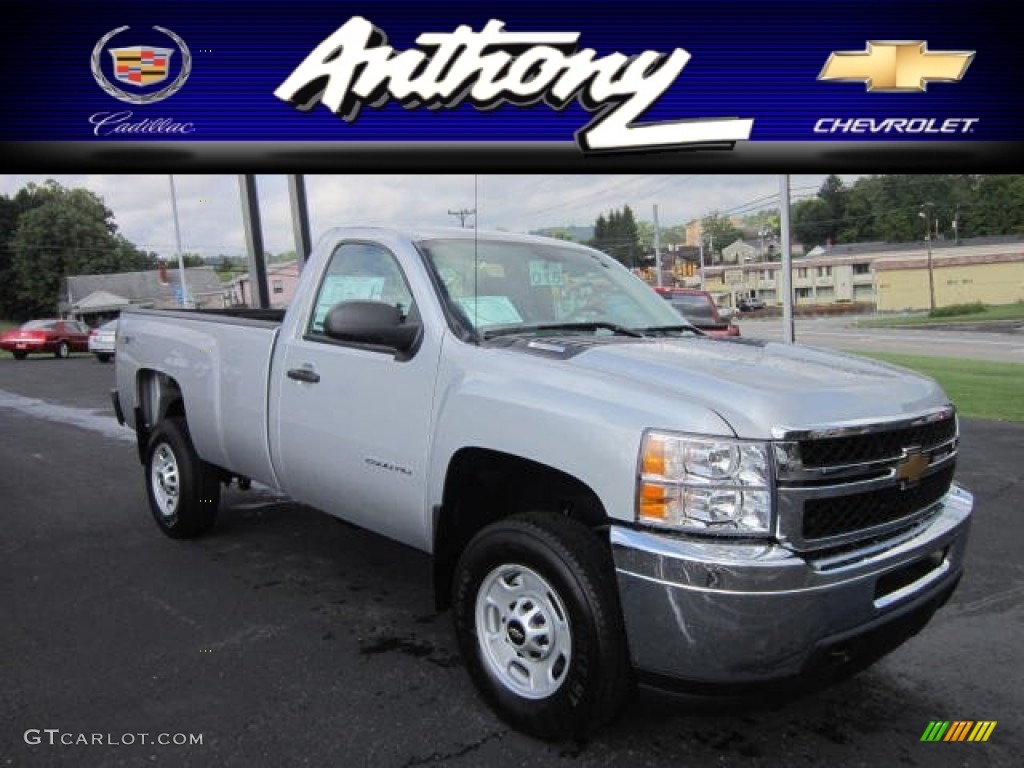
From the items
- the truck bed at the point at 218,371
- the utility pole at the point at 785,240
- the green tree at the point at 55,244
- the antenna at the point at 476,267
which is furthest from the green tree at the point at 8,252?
the antenna at the point at 476,267

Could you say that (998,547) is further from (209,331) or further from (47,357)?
(47,357)

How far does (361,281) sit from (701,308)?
9.88 ft

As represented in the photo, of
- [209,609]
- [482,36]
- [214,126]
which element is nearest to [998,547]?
[209,609]

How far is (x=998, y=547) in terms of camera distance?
4.85m

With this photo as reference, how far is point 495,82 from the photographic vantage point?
8.32 meters

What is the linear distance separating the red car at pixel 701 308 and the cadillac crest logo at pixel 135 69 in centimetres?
659

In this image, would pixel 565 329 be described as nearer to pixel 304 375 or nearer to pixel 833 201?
A: pixel 304 375

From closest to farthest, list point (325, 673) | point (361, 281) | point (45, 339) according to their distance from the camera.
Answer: point (325, 673) < point (361, 281) < point (45, 339)

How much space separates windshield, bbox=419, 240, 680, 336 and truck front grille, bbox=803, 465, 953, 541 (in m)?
Result: 1.37

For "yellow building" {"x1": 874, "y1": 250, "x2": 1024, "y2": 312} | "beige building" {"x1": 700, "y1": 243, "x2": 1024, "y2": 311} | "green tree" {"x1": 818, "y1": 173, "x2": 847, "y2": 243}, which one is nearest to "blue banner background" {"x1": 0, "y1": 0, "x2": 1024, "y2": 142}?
"green tree" {"x1": 818, "y1": 173, "x2": 847, "y2": 243}

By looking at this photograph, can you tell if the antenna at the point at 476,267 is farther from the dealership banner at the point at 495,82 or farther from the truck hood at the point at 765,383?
the dealership banner at the point at 495,82

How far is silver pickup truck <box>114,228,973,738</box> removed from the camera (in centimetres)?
232

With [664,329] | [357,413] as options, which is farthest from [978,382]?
[357,413]

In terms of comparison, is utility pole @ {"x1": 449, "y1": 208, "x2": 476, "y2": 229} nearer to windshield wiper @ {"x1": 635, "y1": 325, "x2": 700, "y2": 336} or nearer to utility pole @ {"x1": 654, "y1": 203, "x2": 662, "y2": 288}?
windshield wiper @ {"x1": 635, "y1": 325, "x2": 700, "y2": 336}
